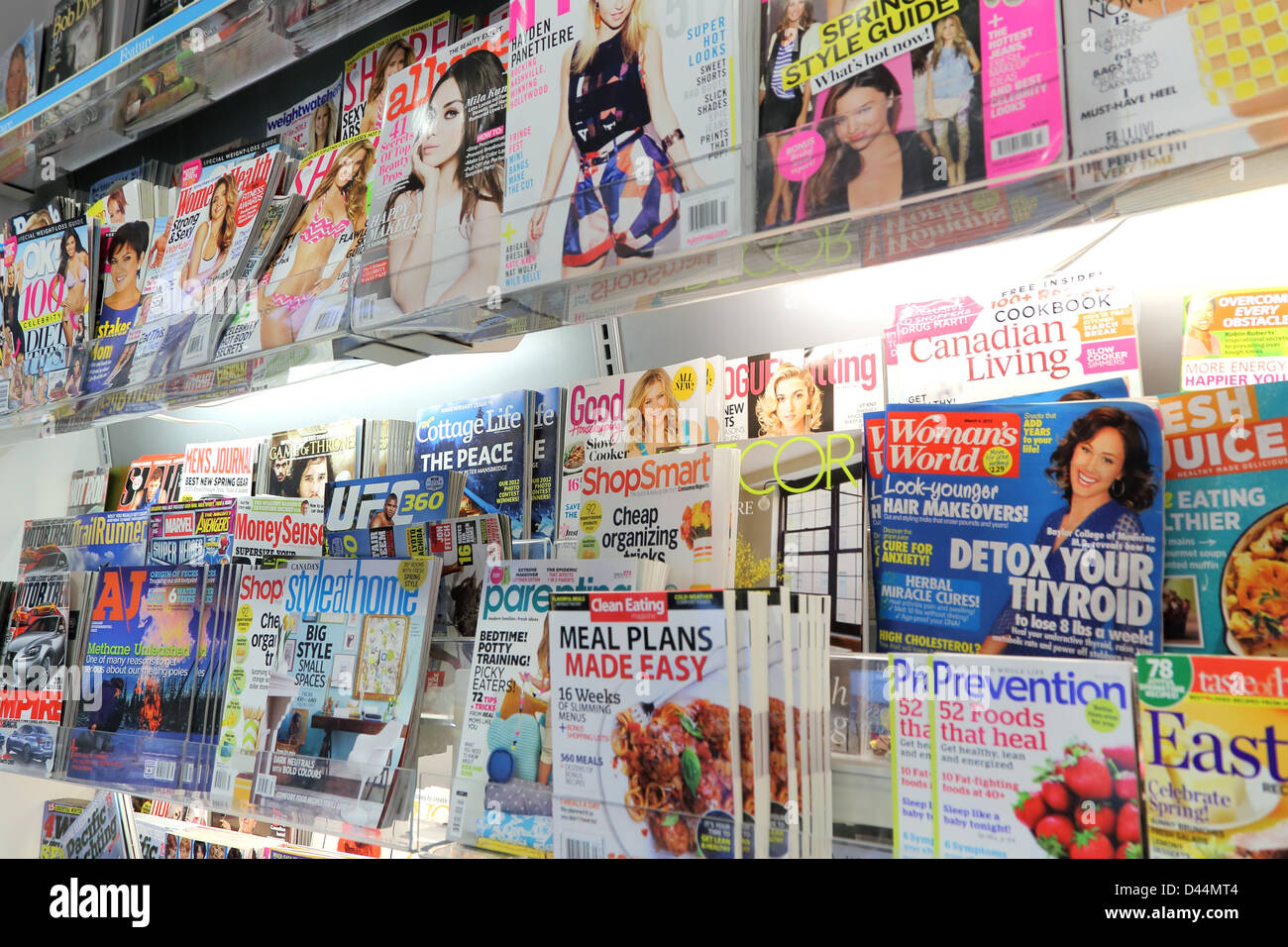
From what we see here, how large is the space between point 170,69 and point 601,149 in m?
1.65

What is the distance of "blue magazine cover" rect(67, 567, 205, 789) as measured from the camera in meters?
1.65

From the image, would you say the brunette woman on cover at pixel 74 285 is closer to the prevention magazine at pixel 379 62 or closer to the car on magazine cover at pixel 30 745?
the prevention magazine at pixel 379 62

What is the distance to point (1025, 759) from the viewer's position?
0.89 metres

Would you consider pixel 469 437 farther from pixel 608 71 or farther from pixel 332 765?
pixel 608 71

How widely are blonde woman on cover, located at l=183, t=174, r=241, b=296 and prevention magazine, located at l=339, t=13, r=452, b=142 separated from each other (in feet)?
0.98

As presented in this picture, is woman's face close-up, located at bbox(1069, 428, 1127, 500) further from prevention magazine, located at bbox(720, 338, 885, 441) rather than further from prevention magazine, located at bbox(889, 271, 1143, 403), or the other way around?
prevention magazine, located at bbox(720, 338, 885, 441)

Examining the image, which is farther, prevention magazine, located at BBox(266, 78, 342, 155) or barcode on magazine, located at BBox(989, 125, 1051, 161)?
prevention magazine, located at BBox(266, 78, 342, 155)

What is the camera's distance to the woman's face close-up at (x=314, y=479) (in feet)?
6.81

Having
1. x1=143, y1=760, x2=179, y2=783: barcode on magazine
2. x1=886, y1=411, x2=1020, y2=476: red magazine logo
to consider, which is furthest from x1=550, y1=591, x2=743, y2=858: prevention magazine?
x1=143, y1=760, x2=179, y2=783: barcode on magazine

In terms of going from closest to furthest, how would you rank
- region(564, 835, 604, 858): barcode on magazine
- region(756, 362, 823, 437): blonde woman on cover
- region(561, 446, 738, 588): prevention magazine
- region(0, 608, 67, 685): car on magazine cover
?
region(564, 835, 604, 858): barcode on magazine < region(561, 446, 738, 588): prevention magazine < region(756, 362, 823, 437): blonde woman on cover < region(0, 608, 67, 685): car on magazine cover

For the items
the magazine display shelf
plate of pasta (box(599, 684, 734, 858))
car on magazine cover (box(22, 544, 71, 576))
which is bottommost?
plate of pasta (box(599, 684, 734, 858))

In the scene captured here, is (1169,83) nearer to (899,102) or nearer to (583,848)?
(899,102)

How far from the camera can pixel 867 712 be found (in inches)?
39.7
